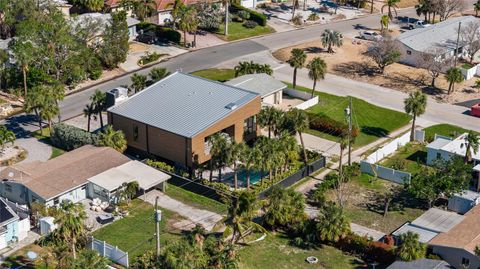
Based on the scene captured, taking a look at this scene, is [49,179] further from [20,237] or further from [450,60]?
[450,60]

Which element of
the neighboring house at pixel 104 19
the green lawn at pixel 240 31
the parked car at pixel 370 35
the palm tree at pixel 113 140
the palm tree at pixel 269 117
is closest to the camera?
the palm tree at pixel 113 140

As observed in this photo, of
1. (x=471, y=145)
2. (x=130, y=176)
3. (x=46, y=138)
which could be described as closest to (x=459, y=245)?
(x=471, y=145)

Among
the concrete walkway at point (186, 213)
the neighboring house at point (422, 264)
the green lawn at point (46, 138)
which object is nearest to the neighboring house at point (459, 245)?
the neighboring house at point (422, 264)

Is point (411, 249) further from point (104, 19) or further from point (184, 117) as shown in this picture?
point (104, 19)

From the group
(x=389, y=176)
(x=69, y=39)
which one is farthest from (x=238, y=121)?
(x=69, y=39)

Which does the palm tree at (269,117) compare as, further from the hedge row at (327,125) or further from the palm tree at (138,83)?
the palm tree at (138,83)
